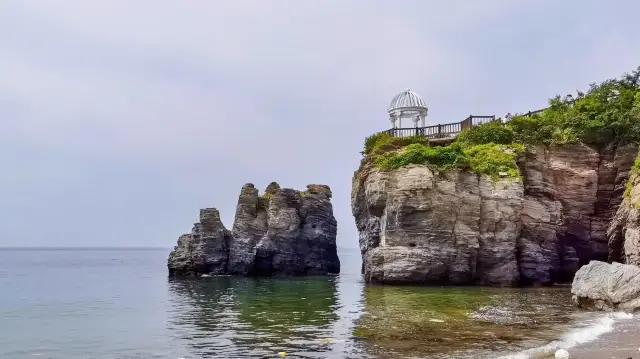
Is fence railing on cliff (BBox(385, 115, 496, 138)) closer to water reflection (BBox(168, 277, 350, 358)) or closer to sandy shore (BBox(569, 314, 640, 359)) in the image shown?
water reflection (BBox(168, 277, 350, 358))

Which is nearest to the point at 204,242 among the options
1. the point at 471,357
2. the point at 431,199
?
the point at 431,199

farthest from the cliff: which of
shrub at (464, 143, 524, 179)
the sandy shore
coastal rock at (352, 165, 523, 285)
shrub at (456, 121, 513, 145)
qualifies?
the sandy shore

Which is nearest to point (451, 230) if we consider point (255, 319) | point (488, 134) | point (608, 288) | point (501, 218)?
point (501, 218)

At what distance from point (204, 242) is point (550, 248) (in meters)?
33.4

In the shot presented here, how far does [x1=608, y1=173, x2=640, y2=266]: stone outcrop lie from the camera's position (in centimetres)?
3058

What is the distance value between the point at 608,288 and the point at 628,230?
337 inches

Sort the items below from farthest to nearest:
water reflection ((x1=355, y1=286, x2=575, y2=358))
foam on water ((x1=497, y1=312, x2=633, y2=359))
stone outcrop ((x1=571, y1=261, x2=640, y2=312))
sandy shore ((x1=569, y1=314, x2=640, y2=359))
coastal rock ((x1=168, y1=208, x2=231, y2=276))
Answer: coastal rock ((x1=168, y1=208, x2=231, y2=276))
stone outcrop ((x1=571, y1=261, x2=640, y2=312))
water reflection ((x1=355, y1=286, x2=575, y2=358))
foam on water ((x1=497, y1=312, x2=633, y2=359))
sandy shore ((x1=569, y1=314, x2=640, y2=359))

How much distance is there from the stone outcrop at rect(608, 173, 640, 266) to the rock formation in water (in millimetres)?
29806

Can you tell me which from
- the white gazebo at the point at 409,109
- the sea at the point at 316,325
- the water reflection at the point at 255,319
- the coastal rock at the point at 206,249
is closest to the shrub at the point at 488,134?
the white gazebo at the point at 409,109

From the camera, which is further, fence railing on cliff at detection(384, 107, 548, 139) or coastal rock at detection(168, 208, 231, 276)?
coastal rock at detection(168, 208, 231, 276)

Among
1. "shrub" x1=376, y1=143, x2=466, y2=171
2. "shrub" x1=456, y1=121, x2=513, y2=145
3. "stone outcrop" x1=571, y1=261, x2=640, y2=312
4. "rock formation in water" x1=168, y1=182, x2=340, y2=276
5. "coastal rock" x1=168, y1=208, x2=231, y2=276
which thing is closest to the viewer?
"stone outcrop" x1=571, y1=261, x2=640, y2=312

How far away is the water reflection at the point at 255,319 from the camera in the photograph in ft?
62.7

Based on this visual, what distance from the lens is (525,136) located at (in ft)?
137

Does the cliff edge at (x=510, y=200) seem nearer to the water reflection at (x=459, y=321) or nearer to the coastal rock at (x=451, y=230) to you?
the coastal rock at (x=451, y=230)
